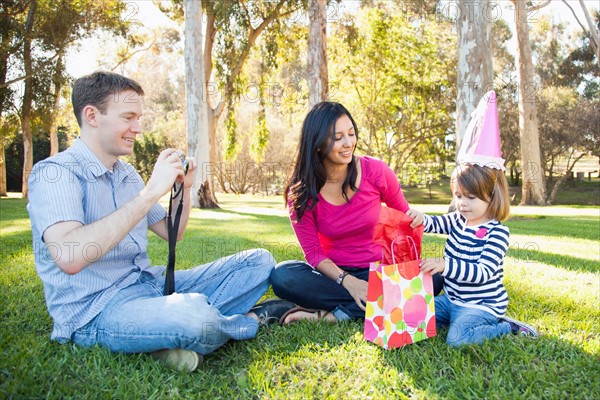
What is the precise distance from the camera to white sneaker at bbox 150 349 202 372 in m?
2.00

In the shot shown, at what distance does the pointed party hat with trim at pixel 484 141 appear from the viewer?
8.16 feet

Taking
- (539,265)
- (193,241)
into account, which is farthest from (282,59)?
(539,265)

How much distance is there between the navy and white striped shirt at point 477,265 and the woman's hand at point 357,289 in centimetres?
43

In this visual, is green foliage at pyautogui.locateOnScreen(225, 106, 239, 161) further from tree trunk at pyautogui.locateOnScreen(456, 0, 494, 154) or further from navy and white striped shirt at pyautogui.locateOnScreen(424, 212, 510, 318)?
navy and white striped shirt at pyautogui.locateOnScreen(424, 212, 510, 318)

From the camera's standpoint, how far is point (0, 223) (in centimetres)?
786

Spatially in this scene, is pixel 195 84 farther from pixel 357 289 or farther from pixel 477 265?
pixel 477 265

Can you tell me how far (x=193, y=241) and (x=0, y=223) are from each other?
4082mm

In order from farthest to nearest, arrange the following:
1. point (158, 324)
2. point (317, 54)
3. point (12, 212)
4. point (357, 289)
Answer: point (12, 212) < point (317, 54) < point (357, 289) < point (158, 324)

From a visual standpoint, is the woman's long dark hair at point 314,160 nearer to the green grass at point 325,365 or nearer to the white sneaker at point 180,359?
the green grass at point 325,365

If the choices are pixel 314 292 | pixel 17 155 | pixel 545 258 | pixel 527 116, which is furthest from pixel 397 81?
pixel 17 155

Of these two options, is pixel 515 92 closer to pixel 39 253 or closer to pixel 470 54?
pixel 470 54

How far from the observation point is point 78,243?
1.80m

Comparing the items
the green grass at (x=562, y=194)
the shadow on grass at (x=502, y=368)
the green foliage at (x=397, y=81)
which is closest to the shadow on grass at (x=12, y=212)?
the shadow on grass at (x=502, y=368)

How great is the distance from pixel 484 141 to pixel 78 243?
1941 mm
